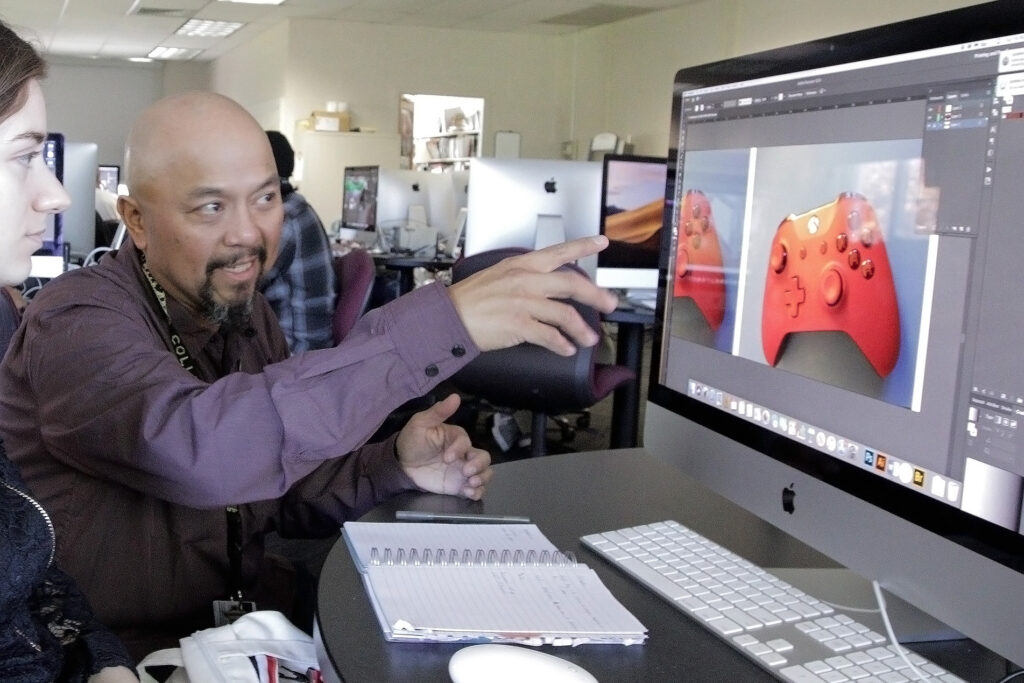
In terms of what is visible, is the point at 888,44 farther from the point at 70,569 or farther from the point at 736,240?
the point at 70,569

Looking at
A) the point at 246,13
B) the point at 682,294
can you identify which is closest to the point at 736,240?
the point at 682,294

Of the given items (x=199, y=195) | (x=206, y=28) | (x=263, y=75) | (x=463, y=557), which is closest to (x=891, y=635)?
(x=463, y=557)

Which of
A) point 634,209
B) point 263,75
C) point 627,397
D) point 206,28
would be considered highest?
point 206,28

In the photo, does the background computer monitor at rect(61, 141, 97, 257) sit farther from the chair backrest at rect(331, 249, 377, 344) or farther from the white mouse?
the white mouse

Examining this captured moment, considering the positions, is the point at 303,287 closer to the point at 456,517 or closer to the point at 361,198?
the point at 456,517

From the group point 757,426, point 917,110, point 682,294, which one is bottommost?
point 757,426

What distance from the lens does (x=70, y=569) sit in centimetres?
130

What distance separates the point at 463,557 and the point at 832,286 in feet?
1.40

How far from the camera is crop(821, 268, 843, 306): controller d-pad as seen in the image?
0.93 meters

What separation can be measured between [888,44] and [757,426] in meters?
0.38

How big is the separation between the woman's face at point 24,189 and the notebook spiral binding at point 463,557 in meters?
0.41

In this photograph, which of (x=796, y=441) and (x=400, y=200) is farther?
(x=400, y=200)

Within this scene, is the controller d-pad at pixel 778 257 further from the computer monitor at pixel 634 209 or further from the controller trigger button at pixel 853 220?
the computer monitor at pixel 634 209

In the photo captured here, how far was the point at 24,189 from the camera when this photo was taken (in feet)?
2.71
